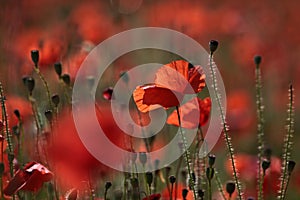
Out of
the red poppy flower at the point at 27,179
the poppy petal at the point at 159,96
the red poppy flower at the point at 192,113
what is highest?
the red poppy flower at the point at 192,113

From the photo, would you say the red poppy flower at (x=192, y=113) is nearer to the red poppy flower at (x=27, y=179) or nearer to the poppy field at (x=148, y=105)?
the poppy field at (x=148, y=105)

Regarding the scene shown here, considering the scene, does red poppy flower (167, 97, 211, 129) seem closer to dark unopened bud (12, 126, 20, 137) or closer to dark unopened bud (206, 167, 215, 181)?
dark unopened bud (206, 167, 215, 181)

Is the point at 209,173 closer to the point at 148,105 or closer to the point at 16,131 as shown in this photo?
the point at 148,105

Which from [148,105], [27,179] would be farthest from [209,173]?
[27,179]

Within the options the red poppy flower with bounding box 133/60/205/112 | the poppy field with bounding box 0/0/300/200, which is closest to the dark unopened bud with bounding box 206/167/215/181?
the poppy field with bounding box 0/0/300/200

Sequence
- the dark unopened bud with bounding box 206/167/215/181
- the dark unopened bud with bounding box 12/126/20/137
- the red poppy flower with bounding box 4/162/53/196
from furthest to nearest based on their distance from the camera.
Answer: the dark unopened bud with bounding box 12/126/20/137
the dark unopened bud with bounding box 206/167/215/181
the red poppy flower with bounding box 4/162/53/196

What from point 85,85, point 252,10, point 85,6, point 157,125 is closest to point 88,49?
point 85,85

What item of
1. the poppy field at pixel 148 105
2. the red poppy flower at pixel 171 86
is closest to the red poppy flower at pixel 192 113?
the poppy field at pixel 148 105
